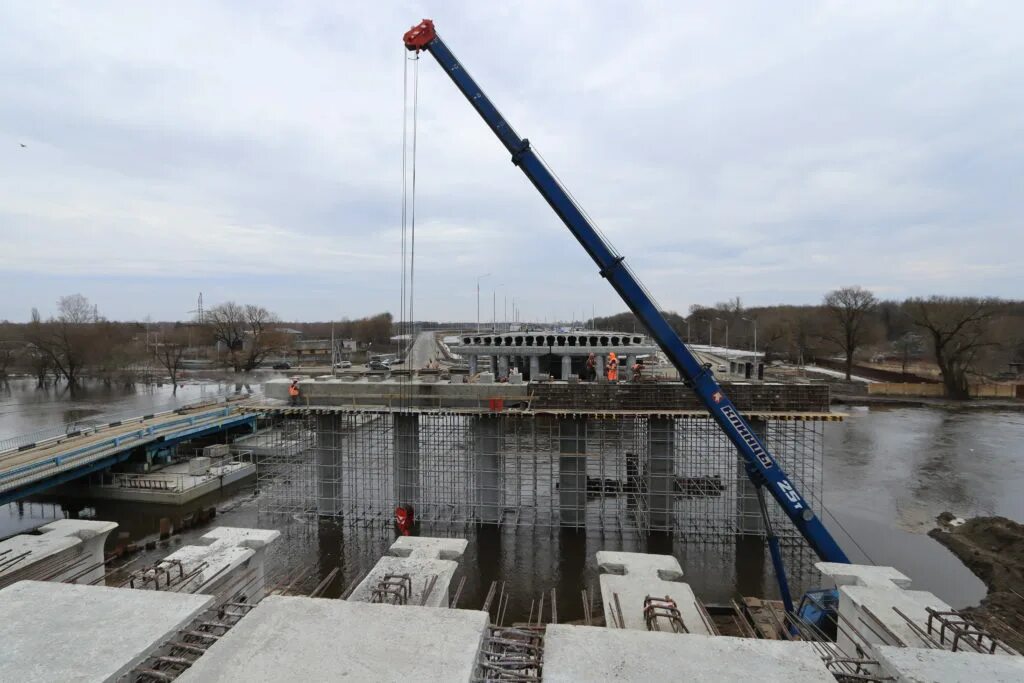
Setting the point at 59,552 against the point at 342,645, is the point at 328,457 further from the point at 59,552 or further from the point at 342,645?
the point at 342,645

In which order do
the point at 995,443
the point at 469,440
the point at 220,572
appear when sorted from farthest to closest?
the point at 995,443 → the point at 469,440 → the point at 220,572

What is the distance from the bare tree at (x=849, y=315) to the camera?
59.8m

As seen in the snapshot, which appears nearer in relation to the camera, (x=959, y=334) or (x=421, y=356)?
(x=959, y=334)

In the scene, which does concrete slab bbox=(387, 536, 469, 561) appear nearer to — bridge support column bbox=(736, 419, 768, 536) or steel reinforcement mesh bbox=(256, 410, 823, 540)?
steel reinforcement mesh bbox=(256, 410, 823, 540)

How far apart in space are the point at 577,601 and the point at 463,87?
42.7ft

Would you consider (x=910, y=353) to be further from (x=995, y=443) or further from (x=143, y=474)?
(x=143, y=474)

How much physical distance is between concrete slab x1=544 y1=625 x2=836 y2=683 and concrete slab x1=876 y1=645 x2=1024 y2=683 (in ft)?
2.65

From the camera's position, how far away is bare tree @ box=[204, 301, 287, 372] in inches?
3206

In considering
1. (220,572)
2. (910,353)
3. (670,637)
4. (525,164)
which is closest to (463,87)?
(525,164)

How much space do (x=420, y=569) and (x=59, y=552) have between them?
235 inches

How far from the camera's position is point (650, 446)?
17500mm

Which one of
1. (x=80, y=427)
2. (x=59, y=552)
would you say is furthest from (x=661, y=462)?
(x=80, y=427)

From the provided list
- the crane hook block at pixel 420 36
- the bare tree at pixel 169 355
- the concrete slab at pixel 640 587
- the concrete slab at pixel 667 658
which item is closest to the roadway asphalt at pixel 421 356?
the crane hook block at pixel 420 36

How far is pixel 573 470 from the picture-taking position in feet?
59.1
